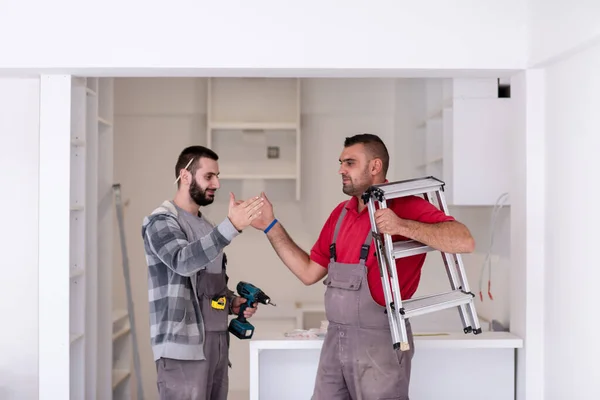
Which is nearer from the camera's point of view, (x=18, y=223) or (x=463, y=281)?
(x=463, y=281)

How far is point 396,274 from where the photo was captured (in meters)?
2.88

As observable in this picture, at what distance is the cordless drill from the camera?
350 cm

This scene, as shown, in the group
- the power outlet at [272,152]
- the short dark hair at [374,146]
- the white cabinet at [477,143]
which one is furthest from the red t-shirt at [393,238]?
the power outlet at [272,152]

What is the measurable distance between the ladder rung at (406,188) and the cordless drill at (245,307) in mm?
930

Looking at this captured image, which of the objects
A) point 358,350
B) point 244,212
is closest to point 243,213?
point 244,212

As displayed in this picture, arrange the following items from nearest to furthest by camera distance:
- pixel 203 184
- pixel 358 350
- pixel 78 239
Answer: pixel 358 350
pixel 203 184
pixel 78 239

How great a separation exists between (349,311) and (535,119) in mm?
1405

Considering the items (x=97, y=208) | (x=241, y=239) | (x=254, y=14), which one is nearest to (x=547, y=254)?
(x=254, y=14)

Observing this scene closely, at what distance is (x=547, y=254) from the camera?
354 cm

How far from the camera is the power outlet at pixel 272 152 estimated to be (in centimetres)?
611

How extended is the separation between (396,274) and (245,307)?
3.20 feet

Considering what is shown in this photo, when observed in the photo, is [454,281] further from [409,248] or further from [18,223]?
[18,223]

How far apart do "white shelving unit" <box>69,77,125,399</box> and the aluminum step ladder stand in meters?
1.83

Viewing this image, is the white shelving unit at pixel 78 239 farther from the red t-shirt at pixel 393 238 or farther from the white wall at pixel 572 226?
the white wall at pixel 572 226
